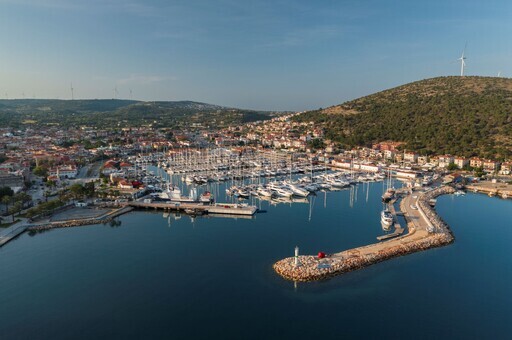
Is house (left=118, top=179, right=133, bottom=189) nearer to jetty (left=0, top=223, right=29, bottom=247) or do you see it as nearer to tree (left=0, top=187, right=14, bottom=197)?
tree (left=0, top=187, right=14, bottom=197)

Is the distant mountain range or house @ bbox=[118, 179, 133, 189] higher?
the distant mountain range

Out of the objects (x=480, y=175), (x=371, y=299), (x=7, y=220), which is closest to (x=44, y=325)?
(x=371, y=299)

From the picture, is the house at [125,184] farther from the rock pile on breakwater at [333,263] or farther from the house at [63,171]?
the rock pile on breakwater at [333,263]

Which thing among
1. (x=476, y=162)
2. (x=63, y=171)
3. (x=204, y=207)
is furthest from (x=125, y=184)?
(x=476, y=162)

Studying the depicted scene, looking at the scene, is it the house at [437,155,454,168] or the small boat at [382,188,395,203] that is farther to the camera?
the house at [437,155,454,168]

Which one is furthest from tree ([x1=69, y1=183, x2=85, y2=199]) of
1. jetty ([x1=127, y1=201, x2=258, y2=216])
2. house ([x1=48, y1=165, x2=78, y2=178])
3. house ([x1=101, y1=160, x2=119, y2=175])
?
house ([x1=101, y1=160, x2=119, y2=175])

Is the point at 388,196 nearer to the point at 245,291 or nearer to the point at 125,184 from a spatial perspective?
the point at 245,291

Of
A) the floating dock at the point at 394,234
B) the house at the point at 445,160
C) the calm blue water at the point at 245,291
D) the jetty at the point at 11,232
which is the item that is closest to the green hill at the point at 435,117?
the house at the point at 445,160
